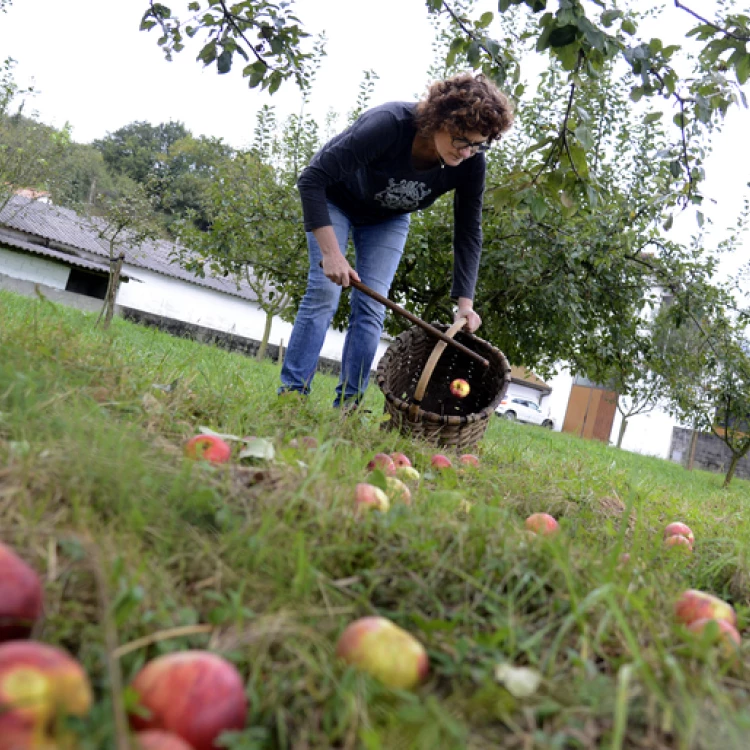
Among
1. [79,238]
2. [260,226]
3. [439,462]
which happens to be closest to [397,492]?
[439,462]

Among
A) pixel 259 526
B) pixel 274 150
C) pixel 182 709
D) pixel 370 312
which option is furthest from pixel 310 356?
pixel 274 150

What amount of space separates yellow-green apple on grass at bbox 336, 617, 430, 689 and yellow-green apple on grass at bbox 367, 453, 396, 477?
3.62 feet

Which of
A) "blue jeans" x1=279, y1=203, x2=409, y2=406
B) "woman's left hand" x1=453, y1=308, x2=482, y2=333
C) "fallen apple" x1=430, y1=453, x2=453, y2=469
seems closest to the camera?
"fallen apple" x1=430, y1=453, x2=453, y2=469

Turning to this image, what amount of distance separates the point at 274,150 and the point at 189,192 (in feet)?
111

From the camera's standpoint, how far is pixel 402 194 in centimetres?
333

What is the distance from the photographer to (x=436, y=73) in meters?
10.1

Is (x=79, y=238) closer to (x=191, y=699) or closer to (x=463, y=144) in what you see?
(x=463, y=144)

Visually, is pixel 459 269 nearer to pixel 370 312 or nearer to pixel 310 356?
pixel 370 312

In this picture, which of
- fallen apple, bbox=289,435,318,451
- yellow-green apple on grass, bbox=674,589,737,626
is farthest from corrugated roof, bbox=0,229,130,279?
yellow-green apple on grass, bbox=674,589,737,626

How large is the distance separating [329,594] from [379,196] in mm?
2507

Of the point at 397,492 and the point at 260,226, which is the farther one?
the point at 260,226

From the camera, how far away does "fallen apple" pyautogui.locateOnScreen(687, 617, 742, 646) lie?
1252mm

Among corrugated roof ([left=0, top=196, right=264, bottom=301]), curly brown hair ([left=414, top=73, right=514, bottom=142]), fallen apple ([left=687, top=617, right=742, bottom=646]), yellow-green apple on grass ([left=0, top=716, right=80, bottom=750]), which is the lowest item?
yellow-green apple on grass ([left=0, top=716, right=80, bottom=750])

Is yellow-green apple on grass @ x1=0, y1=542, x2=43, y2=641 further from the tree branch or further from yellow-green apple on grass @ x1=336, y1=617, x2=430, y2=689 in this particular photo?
the tree branch
